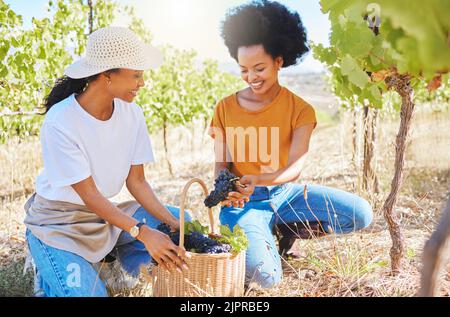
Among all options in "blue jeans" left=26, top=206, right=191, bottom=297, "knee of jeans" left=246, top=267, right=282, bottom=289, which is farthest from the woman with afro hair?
"blue jeans" left=26, top=206, right=191, bottom=297

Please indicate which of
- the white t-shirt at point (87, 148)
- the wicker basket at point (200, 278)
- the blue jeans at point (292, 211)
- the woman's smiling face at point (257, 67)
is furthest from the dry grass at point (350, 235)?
the woman's smiling face at point (257, 67)

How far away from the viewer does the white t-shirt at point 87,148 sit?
2426mm

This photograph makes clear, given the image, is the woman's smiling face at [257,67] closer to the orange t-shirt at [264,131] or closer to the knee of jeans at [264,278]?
the orange t-shirt at [264,131]

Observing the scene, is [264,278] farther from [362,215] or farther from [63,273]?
[63,273]

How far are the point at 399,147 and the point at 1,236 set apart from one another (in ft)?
8.56

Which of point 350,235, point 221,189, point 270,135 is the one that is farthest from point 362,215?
point 221,189

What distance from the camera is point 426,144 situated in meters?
6.71

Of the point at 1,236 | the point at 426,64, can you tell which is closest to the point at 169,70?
the point at 1,236

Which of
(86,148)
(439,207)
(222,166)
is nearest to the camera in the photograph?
(86,148)

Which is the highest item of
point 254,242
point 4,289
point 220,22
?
point 220,22

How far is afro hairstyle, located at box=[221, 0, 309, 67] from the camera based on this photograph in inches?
117

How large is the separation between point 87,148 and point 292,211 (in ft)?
3.62

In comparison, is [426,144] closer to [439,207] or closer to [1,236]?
[439,207]

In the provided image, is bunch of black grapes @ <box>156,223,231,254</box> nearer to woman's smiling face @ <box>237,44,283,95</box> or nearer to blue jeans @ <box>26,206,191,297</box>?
blue jeans @ <box>26,206,191,297</box>
